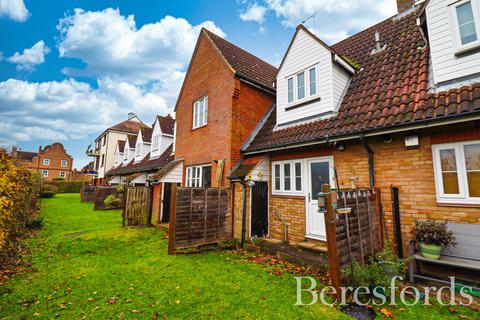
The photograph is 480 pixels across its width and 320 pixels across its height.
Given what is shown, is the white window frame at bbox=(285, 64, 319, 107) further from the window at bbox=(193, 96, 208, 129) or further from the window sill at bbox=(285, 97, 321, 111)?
the window at bbox=(193, 96, 208, 129)

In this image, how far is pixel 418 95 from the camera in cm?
512

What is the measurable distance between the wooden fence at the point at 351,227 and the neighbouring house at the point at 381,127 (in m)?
0.43

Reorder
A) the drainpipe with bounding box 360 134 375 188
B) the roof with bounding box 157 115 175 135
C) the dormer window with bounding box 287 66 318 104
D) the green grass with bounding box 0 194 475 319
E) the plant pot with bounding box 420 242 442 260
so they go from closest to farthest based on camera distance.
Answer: the green grass with bounding box 0 194 475 319, the plant pot with bounding box 420 242 442 260, the drainpipe with bounding box 360 134 375 188, the dormer window with bounding box 287 66 318 104, the roof with bounding box 157 115 175 135

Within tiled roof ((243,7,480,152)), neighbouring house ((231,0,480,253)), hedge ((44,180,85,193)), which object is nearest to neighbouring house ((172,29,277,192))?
neighbouring house ((231,0,480,253))

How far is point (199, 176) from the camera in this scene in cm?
1070

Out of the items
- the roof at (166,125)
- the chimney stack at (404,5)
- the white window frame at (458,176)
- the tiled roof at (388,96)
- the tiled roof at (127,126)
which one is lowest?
the white window frame at (458,176)

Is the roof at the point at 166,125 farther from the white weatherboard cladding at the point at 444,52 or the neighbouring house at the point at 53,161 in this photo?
the neighbouring house at the point at 53,161

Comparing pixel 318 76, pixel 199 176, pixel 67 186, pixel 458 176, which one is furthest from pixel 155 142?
pixel 67 186

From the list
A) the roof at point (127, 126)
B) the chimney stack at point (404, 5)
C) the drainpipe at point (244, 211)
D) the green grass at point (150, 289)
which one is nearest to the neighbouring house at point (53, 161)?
the roof at point (127, 126)

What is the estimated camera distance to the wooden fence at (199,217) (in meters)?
7.00

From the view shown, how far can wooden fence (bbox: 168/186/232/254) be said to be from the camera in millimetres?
6996

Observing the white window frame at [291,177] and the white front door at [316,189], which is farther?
the white window frame at [291,177]

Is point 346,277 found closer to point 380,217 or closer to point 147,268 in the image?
point 380,217

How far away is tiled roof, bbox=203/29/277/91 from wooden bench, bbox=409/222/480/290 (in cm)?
818
